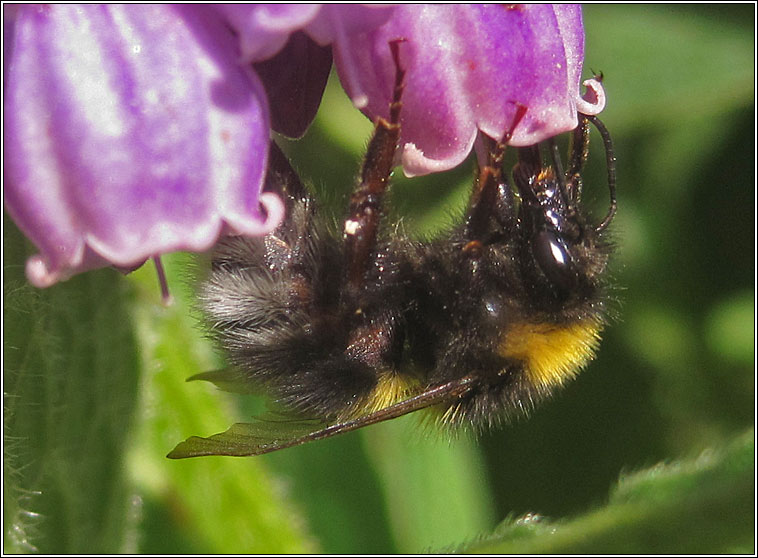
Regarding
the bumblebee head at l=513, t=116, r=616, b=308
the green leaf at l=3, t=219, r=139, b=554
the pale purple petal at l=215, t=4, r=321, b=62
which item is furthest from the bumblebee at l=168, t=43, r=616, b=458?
the pale purple petal at l=215, t=4, r=321, b=62

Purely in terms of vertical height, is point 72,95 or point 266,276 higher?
point 72,95

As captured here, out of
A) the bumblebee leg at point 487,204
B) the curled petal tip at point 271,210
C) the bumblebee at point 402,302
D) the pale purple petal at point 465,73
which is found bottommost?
the bumblebee at point 402,302

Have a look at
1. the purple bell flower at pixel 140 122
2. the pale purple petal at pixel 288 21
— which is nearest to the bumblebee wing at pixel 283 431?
the purple bell flower at pixel 140 122

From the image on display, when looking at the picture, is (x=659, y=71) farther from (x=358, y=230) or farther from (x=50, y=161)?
(x=50, y=161)

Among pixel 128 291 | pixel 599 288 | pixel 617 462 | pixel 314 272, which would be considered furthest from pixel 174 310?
pixel 617 462

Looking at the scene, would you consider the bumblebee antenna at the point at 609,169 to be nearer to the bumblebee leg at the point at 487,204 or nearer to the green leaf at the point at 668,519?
the bumblebee leg at the point at 487,204
